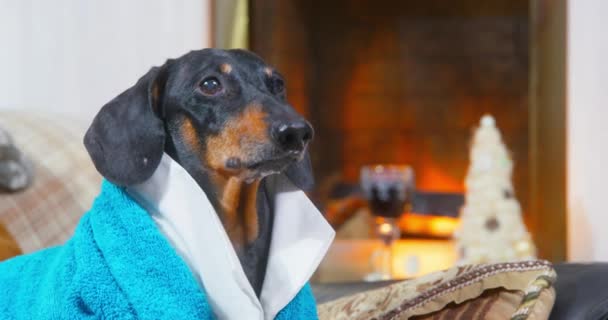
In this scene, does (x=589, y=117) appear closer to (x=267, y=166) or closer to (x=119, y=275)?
(x=267, y=166)

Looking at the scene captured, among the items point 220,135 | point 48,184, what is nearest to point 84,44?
point 48,184

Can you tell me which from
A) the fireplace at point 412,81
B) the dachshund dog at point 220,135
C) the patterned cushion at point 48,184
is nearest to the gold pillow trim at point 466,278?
the dachshund dog at point 220,135

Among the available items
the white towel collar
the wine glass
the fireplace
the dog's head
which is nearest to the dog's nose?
the dog's head

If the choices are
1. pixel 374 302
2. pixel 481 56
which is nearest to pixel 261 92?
pixel 374 302

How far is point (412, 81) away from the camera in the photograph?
3.29m

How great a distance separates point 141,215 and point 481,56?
2.56 m

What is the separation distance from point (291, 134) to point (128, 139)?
8.2 inches

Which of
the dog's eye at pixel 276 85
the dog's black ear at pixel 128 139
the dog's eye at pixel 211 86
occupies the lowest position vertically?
the dog's black ear at pixel 128 139

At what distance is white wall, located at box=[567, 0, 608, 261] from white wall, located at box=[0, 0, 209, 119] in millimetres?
1026

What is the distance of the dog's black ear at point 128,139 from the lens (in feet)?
2.90

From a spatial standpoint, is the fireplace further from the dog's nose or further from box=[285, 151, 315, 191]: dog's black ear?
the dog's nose

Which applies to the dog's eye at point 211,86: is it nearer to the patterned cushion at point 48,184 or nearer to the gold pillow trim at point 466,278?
the gold pillow trim at point 466,278

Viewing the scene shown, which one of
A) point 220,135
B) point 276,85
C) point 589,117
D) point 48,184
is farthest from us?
point 589,117

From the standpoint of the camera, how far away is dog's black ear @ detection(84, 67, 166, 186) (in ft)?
2.90
